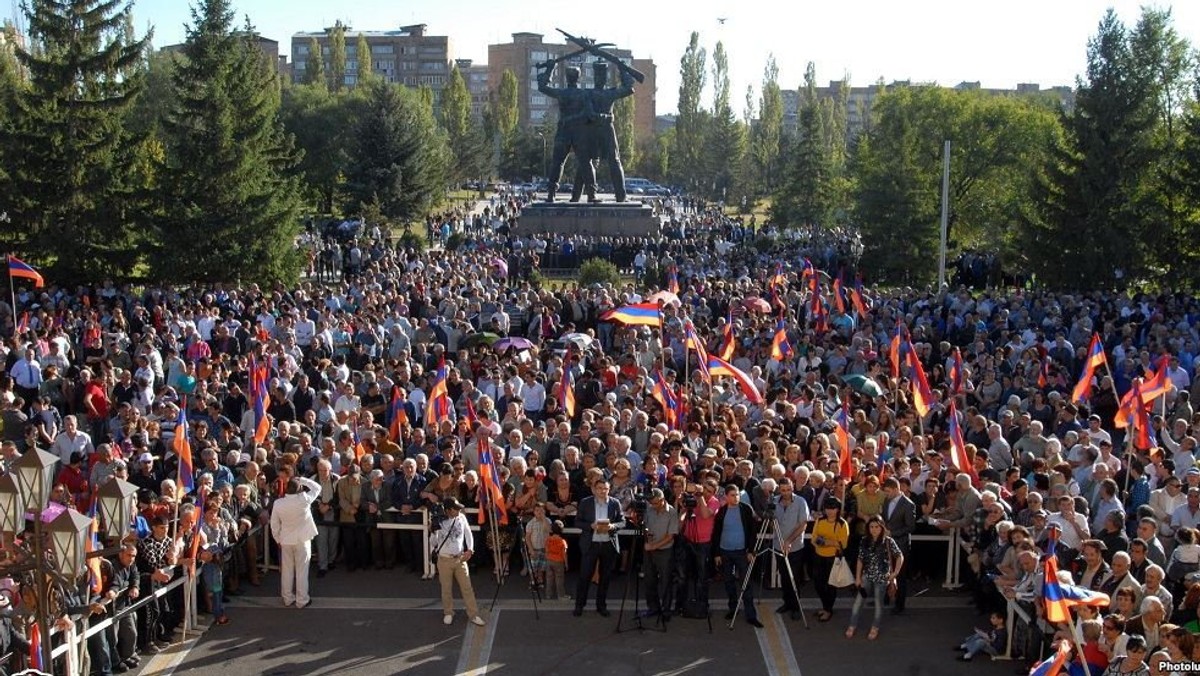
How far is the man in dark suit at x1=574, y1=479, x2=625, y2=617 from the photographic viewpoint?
12.0 metres

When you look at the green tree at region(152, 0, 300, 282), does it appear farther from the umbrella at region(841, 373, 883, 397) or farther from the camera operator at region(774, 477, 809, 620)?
the camera operator at region(774, 477, 809, 620)

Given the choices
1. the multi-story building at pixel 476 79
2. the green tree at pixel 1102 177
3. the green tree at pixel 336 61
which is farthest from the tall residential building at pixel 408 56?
the green tree at pixel 1102 177

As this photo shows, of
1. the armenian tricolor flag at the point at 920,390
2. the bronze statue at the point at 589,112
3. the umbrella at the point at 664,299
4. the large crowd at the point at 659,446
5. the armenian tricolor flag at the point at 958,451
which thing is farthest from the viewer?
the bronze statue at the point at 589,112

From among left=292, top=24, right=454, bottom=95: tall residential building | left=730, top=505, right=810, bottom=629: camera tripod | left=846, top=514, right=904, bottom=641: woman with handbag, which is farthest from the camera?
left=292, top=24, right=454, bottom=95: tall residential building

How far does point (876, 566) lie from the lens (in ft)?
37.9

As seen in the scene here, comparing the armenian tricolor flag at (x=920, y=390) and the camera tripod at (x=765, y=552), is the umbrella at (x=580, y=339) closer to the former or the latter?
the armenian tricolor flag at (x=920, y=390)

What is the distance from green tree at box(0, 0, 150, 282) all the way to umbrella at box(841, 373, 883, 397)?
22.0 metres

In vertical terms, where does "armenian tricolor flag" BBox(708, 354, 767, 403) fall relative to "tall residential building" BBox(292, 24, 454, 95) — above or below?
below

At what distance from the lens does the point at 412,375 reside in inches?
750

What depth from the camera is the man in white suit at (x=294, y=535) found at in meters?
12.2

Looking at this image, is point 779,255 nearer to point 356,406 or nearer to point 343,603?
point 356,406

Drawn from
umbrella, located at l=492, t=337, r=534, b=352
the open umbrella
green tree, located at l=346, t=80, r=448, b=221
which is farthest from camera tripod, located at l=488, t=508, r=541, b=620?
green tree, located at l=346, t=80, r=448, b=221

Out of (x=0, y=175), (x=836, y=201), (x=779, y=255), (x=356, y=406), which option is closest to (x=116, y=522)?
(x=356, y=406)

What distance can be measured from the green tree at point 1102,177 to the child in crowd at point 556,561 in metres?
25.0
